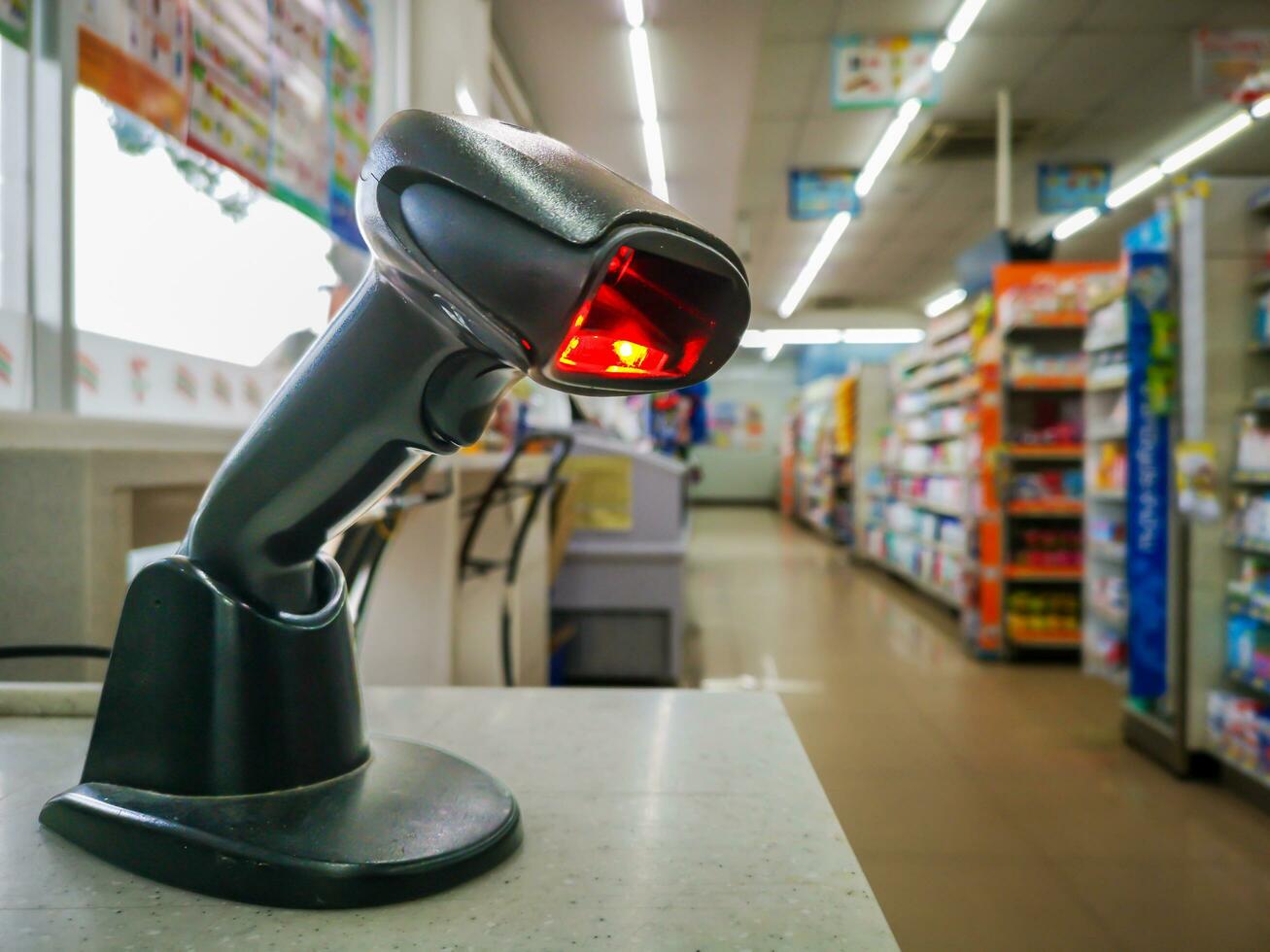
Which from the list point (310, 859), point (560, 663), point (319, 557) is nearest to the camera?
point (310, 859)

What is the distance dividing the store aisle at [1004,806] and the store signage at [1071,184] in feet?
16.1

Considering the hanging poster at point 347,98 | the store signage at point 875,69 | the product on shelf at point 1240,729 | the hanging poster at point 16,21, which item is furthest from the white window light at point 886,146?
the hanging poster at point 16,21

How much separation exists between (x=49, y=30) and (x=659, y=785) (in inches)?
59.3

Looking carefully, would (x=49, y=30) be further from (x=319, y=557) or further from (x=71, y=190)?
(x=319, y=557)

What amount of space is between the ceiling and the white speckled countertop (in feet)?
15.1

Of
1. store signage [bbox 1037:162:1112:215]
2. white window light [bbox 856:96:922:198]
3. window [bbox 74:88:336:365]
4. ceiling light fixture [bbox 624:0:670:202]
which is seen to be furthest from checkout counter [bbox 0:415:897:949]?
store signage [bbox 1037:162:1112:215]

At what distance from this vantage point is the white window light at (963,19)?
511cm

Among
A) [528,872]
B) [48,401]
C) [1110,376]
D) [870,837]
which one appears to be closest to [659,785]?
[528,872]

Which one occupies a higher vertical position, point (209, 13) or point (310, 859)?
point (209, 13)

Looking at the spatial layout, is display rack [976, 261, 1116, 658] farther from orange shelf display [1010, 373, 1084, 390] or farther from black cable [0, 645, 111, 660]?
black cable [0, 645, 111, 660]

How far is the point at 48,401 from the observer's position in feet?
4.46

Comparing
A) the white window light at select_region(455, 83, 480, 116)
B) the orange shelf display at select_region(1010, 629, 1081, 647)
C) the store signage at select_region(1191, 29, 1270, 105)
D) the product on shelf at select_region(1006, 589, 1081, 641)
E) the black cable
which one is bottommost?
the orange shelf display at select_region(1010, 629, 1081, 647)

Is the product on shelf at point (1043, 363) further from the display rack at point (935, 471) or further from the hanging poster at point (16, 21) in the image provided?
Answer: the hanging poster at point (16, 21)

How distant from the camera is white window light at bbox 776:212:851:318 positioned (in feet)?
32.0
